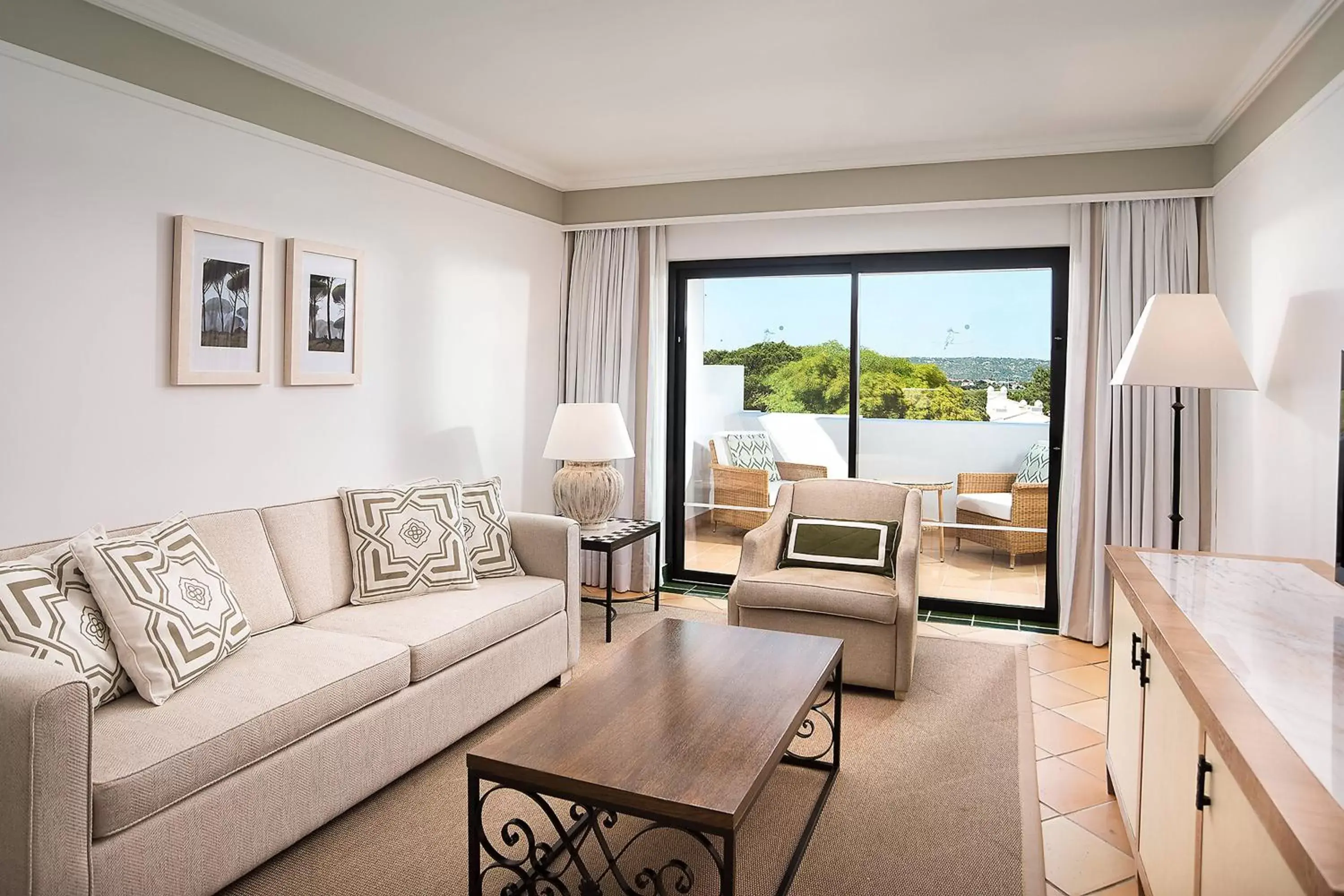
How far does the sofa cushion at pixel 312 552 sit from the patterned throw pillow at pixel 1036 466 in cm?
346

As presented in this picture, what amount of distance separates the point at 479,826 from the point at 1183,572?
79.6 inches

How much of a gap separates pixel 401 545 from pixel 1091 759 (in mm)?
2680

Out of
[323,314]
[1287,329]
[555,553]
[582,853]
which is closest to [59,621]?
[582,853]

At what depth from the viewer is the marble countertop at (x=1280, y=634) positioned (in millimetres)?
1268

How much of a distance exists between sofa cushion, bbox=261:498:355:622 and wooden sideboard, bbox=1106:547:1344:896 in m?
2.68

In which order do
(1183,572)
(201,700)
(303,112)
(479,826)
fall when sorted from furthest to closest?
(303,112), (1183,572), (201,700), (479,826)

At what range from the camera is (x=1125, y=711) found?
243cm

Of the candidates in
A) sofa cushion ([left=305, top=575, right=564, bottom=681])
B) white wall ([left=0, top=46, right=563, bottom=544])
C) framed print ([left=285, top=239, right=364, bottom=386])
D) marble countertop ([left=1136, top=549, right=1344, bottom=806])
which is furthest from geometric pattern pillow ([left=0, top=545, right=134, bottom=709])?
marble countertop ([left=1136, top=549, right=1344, bottom=806])

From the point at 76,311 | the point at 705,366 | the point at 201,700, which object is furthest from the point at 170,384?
the point at 705,366

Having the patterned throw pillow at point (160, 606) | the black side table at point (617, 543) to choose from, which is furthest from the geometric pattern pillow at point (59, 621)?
the black side table at point (617, 543)

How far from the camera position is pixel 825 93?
3.58 m

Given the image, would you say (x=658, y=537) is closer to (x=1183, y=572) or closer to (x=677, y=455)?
(x=677, y=455)

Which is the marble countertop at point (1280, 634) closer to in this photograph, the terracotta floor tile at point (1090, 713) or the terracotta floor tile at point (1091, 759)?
the terracotta floor tile at point (1091, 759)

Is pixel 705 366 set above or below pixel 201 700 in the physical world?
above
